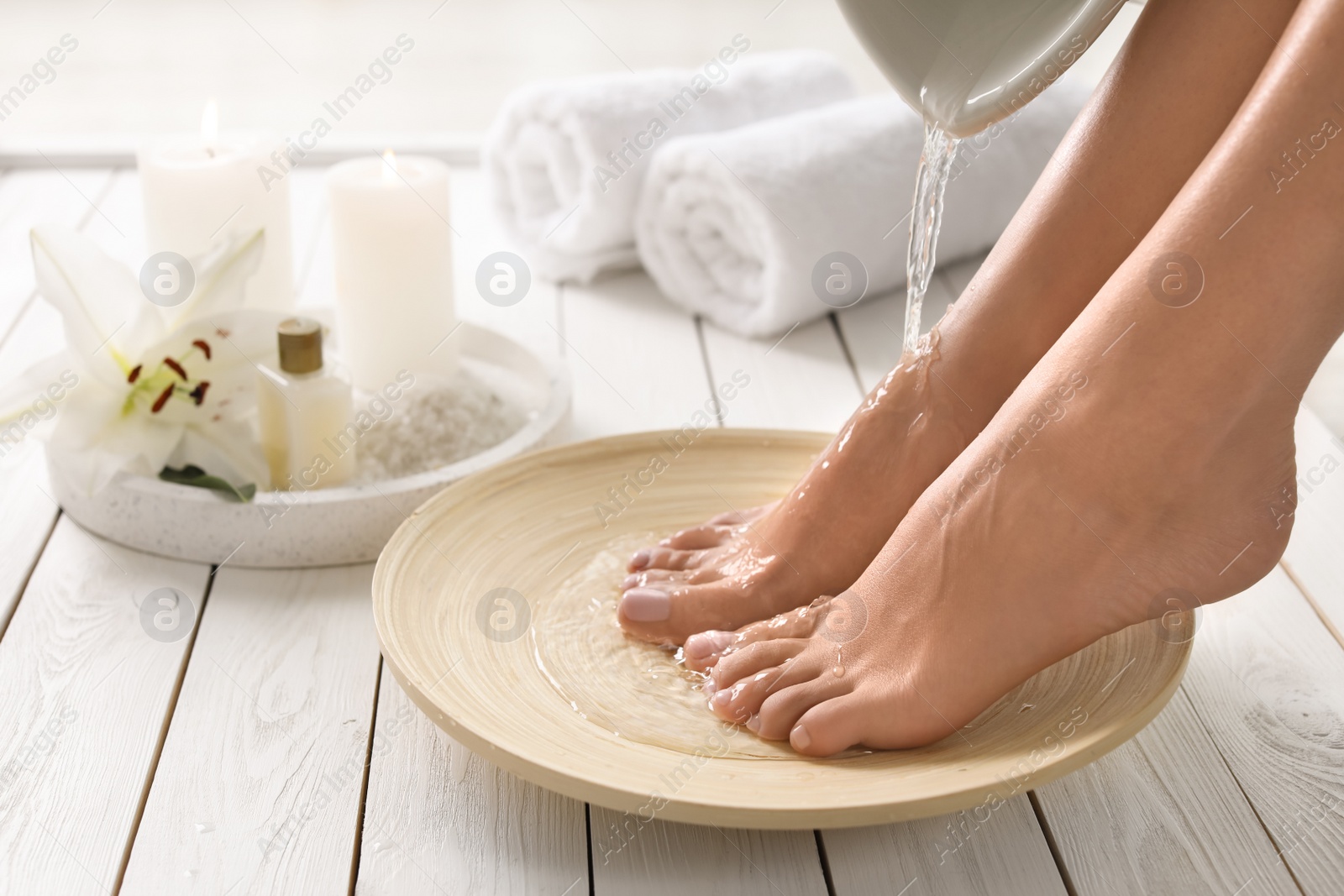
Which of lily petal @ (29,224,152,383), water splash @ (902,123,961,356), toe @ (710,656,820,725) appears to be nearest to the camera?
toe @ (710,656,820,725)

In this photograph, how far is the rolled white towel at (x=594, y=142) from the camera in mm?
1524

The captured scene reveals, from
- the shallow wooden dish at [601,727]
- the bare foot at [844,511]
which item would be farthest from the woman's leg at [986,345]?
the shallow wooden dish at [601,727]

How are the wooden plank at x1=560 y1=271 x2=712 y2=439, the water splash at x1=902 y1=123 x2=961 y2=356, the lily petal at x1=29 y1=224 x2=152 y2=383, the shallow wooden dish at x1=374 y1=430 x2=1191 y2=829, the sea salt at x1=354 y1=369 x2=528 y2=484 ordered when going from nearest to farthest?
the shallow wooden dish at x1=374 y1=430 x2=1191 y2=829
the water splash at x1=902 y1=123 x2=961 y2=356
the lily petal at x1=29 y1=224 x2=152 y2=383
the sea salt at x1=354 y1=369 x2=528 y2=484
the wooden plank at x1=560 y1=271 x2=712 y2=439

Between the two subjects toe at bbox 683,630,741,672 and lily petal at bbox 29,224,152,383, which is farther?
lily petal at bbox 29,224,152,383

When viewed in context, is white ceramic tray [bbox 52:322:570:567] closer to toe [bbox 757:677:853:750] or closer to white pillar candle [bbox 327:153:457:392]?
white pillar candle [bbox 327:153:457:392]

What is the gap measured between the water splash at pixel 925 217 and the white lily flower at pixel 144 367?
517 millimetres

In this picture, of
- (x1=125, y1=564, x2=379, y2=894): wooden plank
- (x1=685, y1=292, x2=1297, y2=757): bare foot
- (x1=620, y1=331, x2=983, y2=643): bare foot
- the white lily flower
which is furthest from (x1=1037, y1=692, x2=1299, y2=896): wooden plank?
the white lily flower

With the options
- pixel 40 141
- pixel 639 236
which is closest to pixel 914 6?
pixel 639 236

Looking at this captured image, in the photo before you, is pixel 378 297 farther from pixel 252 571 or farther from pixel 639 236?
pixel 639 236

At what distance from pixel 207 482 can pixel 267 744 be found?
0.92 ft

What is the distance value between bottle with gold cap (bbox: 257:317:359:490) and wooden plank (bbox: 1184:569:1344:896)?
27.1 inches

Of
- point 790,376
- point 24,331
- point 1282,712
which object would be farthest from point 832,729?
point 24,331

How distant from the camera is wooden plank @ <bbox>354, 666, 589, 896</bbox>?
71 centimetres

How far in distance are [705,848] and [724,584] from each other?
20cm
